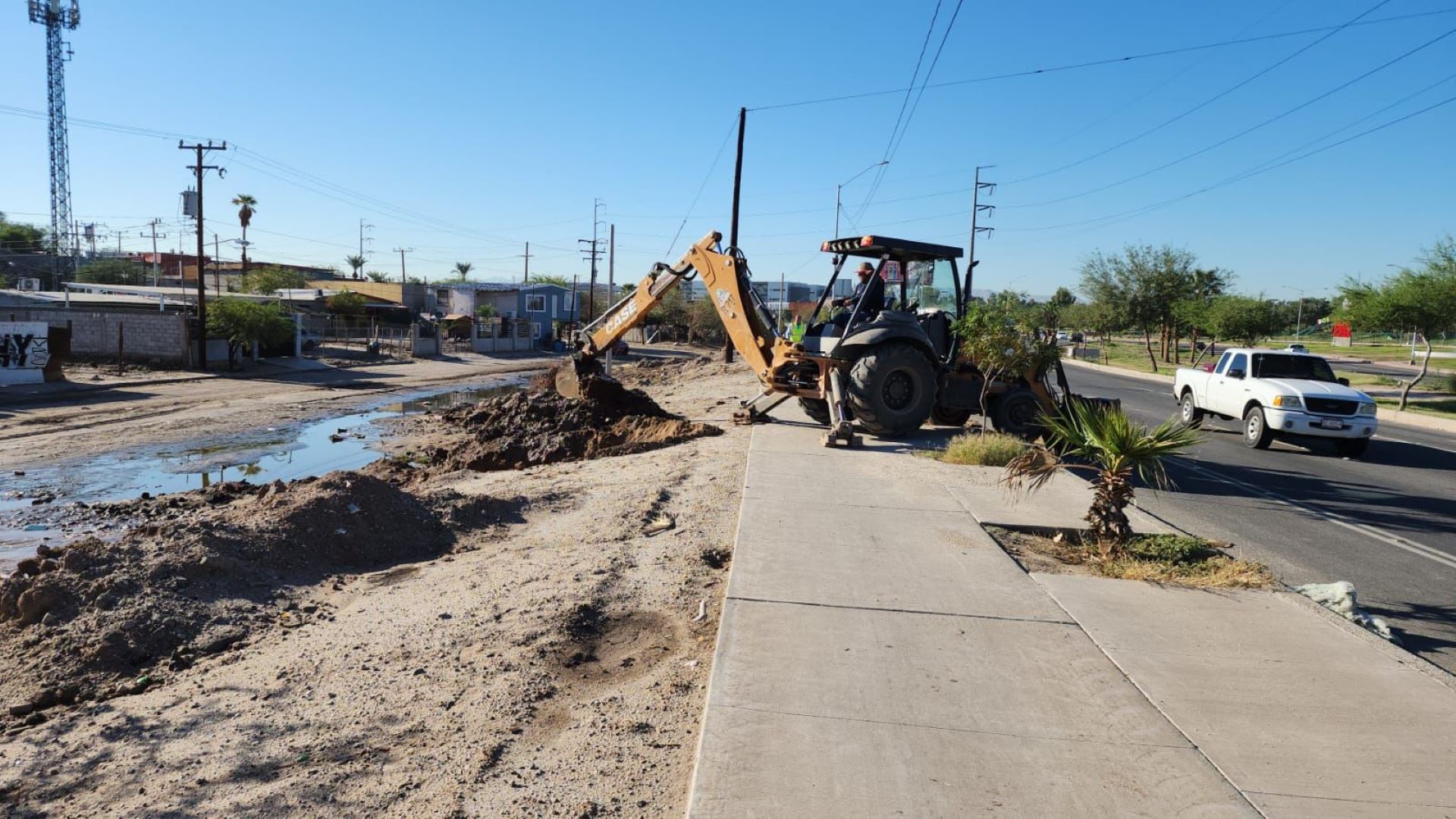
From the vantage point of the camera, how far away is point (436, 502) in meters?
9.36

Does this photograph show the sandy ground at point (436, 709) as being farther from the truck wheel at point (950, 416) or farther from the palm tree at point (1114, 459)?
the truck wheel at point (950, 416)

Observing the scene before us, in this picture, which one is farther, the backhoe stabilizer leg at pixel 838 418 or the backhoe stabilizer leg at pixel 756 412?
the backhoe stabilizer leg at pixel 756 412

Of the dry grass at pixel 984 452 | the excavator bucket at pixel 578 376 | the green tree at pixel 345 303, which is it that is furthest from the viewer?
the green tree at pixel 345 303

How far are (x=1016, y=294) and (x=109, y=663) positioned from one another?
11568mm

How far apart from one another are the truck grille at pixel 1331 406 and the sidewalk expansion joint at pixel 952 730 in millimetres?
13826

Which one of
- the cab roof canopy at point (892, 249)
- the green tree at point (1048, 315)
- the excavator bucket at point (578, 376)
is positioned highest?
→ the cab roof canopy at point (892, 249)

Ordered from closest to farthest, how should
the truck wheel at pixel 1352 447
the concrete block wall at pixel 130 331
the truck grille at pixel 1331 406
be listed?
the truck grille at pixel 1331 406 < the truck wheel at pixel 1352 447 < the concrete block wall at pixel 130 331

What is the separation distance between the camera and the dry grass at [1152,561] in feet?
22.7

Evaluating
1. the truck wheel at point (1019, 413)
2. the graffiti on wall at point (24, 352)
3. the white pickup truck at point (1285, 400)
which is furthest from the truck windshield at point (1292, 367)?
the graffiti on wall at point (24, 352)

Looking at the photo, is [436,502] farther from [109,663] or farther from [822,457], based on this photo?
[822,457]

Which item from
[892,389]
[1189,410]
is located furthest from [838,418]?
[1189,410]

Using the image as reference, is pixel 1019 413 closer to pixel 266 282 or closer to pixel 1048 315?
pixel 1048 315

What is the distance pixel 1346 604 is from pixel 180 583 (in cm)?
838

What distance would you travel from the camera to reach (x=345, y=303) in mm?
55312
